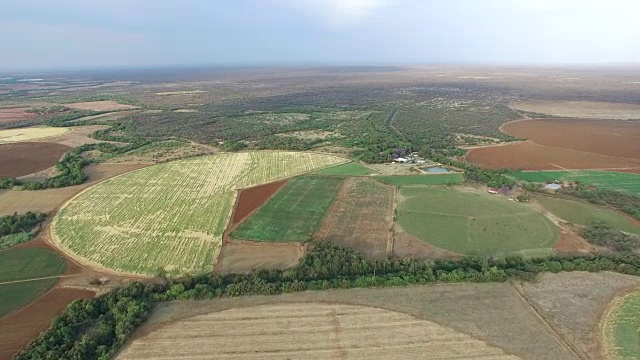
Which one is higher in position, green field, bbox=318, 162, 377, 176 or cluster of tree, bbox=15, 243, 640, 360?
green field, bbox=318, 162, 377, 176

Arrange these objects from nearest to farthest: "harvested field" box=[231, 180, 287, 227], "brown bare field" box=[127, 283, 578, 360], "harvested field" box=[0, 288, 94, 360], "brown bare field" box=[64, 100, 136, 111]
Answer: "brown bare field" box=[127, 283, 578, 360] → "harvested field" box=[0, 288, 94, 360] → "harvested field" box=[231, 180, 287, 227] → "brown bare field" box=[64, 100, 136, 111]

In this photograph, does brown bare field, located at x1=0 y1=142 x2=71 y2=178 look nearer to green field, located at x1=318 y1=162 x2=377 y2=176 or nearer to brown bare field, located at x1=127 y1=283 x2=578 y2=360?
green field, located at x1=318 y1=162 x2=377 y2=176

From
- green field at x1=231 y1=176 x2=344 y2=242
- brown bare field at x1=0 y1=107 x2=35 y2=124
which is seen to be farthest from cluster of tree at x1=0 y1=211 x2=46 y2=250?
brown bare field at x1=0 y1=107 x2=35 y2=124

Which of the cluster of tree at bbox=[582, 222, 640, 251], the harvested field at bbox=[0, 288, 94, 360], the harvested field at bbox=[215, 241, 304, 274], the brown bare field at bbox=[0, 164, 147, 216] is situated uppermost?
the brown bare field at bbox=[0, 164, 147, 216]

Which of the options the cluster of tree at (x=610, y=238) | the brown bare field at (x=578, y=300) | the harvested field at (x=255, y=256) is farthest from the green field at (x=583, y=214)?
the harvested field at (x=255, y=256)

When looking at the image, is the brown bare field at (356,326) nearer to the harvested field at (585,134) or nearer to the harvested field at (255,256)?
the harvested field at (255,256)

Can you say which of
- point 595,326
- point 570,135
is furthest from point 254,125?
point 595,326
